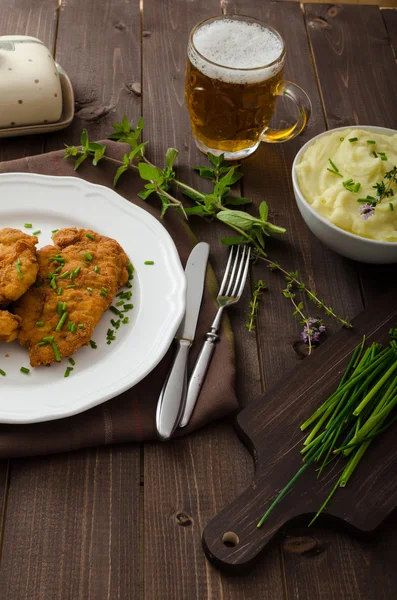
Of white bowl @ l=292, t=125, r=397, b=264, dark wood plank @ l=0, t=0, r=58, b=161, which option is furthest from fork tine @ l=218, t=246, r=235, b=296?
dark wood plank @ l=0, t=0, r=58, b=161

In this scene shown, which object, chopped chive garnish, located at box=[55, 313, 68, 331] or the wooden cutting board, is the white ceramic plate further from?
the wooden cutting board

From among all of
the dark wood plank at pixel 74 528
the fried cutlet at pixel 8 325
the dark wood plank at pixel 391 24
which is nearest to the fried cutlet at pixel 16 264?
the fried cutlet at pixel 8 325

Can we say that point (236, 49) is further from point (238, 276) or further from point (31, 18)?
point (31, 18)

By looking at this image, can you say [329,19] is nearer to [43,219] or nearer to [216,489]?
[43,219]

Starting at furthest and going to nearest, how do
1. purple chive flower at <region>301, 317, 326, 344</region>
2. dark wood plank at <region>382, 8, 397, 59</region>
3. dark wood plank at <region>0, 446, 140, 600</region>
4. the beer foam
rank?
dark wood plank at <region>382, 8, 397, 59</region>
the beer foam
purple chive flower at <region>301, 317, 326, 344</region>
dark wood plank at <region>0, 446, 140, 600</region>

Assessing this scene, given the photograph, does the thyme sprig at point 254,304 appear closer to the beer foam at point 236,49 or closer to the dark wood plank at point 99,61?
the beer foam at point 236,49
